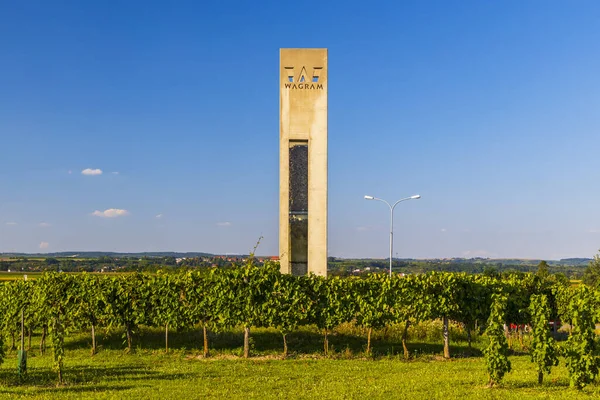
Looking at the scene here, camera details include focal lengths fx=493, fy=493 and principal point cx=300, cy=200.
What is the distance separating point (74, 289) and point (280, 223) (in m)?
9.42

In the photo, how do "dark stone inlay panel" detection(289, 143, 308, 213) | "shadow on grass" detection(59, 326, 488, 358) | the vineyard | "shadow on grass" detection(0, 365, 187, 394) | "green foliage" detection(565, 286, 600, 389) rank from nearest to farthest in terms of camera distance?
"green foliage" detection(565, 286, 600, 389) → "shadow on grass" detection(0, 365, 187, 394) → the vineyard → "shadow on grass" detection(59, 326, 488, 358) → "dark stone inlay panel" detection(289, 143, 308, 213)

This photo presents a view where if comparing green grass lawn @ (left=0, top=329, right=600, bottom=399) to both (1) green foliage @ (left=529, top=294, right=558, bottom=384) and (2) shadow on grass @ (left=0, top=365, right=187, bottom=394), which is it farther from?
(1) green foliage @ (left=529, top=294, right=558, bottom=384)

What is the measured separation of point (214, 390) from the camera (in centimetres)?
1288

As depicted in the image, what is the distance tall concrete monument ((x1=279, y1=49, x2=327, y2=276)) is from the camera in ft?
78.0

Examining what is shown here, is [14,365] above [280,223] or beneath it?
beneath

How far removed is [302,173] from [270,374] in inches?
441

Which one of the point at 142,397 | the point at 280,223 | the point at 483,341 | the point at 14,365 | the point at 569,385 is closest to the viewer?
the point at 142,397

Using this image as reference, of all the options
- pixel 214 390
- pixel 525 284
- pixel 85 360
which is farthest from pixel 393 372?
pixel 85 360

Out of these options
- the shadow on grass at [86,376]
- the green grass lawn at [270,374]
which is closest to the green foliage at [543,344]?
the green grass lawn at [270,374]

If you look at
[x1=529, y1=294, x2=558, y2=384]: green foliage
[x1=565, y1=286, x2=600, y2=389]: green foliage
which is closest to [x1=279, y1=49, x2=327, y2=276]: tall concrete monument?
[x1=529, y1=294, x2=558, y2=384]: green foliage

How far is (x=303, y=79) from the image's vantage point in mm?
24219

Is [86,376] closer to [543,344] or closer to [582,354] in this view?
[543,344]

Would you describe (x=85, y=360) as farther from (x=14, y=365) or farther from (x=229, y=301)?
(x=229, y=301)

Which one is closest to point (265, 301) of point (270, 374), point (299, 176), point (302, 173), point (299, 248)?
point (270, 374)
